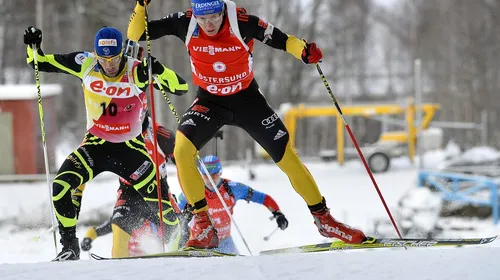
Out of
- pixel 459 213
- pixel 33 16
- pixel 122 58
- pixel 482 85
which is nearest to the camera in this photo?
pixel 122 58

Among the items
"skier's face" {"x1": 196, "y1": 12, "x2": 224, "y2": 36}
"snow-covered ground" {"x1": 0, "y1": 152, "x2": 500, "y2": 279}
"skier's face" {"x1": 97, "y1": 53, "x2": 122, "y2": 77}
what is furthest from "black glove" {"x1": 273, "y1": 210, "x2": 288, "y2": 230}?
"skier's face" {"x1": 196, "y1": 12, "x2": 224, "y2": 36}

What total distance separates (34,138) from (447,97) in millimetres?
26603

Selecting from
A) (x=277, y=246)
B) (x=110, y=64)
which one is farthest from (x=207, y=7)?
(x=277, y=246)

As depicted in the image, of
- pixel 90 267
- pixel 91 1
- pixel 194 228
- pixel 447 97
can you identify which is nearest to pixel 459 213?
pixel 194 228

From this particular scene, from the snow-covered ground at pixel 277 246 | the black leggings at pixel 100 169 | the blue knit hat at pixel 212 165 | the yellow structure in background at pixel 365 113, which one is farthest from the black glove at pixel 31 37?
the yellow structure in background at pixel 365 113

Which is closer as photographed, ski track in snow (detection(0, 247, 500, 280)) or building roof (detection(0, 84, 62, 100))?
ski track in snow (detection(0, 247, 500, 280))

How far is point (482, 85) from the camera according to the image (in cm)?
3825

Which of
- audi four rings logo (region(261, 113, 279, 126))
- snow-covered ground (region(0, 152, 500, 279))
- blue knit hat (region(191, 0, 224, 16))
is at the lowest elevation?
snow-covered ground (region(0, 152, 500, 279))

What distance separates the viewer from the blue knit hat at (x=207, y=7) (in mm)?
5305

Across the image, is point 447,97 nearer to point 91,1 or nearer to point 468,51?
point 468,51

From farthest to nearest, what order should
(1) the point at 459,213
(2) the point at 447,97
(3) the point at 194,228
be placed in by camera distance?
1. (2) the point at 447,97
2. (1) the point at 459,213
3. (3) the point at 194,228

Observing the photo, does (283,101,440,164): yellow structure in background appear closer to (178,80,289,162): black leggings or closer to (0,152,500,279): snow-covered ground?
(0,152,500,279): snow-covered ground

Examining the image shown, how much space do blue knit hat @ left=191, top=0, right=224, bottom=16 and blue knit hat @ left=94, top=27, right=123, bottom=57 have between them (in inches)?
38.9

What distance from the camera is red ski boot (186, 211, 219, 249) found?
5.68m
